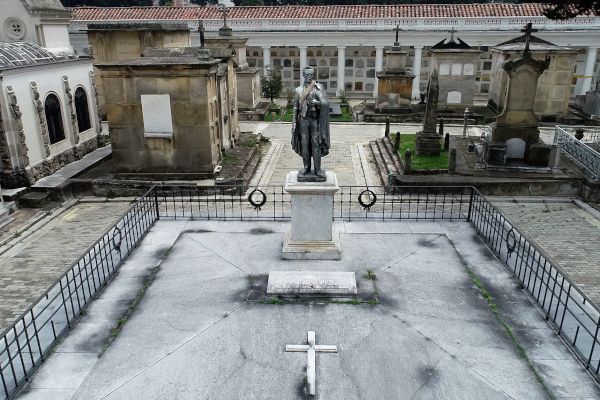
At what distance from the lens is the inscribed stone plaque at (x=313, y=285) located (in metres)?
7.49

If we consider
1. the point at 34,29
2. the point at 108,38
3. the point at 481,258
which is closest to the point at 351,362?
the point at 481,258

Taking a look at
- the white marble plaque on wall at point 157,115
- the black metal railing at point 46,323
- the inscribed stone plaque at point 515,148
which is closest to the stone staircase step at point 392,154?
the inscribed stone plaque at point 515,148

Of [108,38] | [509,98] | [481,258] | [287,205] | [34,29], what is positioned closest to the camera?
[481,258]

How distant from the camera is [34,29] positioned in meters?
16.2

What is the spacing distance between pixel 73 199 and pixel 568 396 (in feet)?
43.2

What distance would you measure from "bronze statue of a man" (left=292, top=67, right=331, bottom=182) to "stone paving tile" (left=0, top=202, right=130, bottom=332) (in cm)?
539

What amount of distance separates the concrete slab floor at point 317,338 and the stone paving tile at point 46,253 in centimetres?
204

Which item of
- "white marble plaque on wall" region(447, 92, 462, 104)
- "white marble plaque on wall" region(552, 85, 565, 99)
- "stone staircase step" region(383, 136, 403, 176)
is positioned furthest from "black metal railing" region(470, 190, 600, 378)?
"white marble plaque on wall" region(552, 85, 565, 99)

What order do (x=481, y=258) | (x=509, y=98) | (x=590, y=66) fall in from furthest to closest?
1. (x=590, y=66)
2. (x=509, y=98)
3. (x=481, y=258)

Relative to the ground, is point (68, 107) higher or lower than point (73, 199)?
higher

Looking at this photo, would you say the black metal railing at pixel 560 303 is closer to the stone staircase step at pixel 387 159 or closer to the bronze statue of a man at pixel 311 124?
the bronze statue of a man at pixel 311 124

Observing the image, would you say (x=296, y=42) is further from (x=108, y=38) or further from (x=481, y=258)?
(x=481, y=258)

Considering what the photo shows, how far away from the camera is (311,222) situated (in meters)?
8.72

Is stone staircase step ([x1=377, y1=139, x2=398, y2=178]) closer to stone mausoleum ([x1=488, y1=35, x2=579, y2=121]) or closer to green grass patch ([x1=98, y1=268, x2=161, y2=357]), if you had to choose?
stone mausoleum ([x1=488, y1=35, x2=579, y2=121])
